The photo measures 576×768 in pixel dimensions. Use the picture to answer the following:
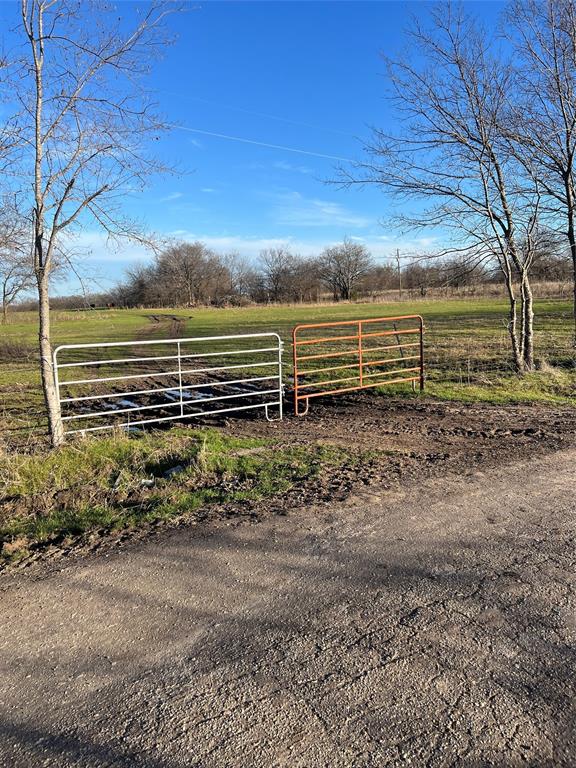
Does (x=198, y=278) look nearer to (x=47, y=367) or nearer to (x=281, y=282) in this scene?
(x=281, y=282)

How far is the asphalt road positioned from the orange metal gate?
478cm

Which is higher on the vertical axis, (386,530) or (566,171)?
(566,171)

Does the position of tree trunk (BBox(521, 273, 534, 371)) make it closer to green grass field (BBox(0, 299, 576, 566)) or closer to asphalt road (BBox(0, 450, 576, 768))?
green grass field (BBox(0, 299, 576, 566))

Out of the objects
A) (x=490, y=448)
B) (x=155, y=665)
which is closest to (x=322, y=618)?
(x=155, y=665)

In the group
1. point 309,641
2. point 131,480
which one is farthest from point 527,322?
point 309,641

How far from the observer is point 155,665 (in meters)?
2.76

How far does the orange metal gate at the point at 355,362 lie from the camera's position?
987 cm

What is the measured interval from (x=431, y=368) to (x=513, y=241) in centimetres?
365

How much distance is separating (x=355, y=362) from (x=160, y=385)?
5973 millimetres

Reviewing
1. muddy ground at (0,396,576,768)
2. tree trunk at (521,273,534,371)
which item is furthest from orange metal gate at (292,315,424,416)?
muddy ground at (0,396,576,768)

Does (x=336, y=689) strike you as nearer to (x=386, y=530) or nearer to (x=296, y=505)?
(x=386, y=530)

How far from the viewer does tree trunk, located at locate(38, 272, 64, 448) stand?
685 centimetres

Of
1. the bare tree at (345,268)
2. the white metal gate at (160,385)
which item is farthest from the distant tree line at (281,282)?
the white metal gate at (160,385)

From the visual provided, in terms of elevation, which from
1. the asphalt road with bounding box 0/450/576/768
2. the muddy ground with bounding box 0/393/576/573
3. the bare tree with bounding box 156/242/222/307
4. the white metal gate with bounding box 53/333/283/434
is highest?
the bare tree with bounding box 156/242/222/307
